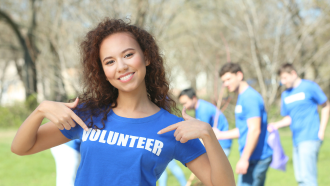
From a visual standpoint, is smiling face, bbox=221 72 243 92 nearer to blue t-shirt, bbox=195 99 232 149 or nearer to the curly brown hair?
blue t-shirt, bbox=195 99 232 149

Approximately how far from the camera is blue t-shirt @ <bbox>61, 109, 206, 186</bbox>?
157cm

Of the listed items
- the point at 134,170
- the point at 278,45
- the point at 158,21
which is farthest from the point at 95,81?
the point at 278,45

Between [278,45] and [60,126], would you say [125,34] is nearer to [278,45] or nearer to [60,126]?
[60,126]

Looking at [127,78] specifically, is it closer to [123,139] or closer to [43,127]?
[123,139]

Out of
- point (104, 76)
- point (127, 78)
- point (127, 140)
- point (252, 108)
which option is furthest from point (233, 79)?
point (127, 140)

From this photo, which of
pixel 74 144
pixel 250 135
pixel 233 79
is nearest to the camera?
pixel 74 144

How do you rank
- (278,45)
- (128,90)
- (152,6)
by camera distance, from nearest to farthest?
(128,90), (152,6), (278,45)

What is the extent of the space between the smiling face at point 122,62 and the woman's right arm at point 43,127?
0.26 metres

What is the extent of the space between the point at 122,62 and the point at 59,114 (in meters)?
0.41

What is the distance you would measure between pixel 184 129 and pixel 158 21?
17.6 feet

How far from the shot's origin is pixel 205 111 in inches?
201

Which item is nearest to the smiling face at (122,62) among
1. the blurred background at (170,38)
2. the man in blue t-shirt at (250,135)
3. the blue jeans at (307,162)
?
the man in blue t-shirt at (250,135)

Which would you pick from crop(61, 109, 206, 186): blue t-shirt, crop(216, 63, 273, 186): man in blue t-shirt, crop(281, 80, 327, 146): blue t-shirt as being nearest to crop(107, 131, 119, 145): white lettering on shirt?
crop(61, 109, 206, 186): blue t-shirt

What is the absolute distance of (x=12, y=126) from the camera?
558 inches
